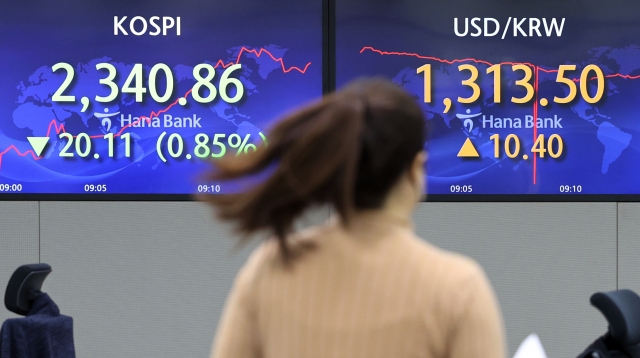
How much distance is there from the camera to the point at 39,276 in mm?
2957

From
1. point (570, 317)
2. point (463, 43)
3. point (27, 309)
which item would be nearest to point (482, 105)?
point (463, 43)

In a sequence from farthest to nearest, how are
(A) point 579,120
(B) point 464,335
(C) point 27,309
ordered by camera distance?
(A) point 579,120
(C) point 27,309
(B) point 464,335

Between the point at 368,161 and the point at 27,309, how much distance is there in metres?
2.39

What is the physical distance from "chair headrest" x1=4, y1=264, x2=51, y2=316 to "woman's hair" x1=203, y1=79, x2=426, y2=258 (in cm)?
224

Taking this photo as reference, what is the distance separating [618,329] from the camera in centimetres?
205

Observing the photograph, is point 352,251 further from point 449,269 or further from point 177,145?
point 177,145

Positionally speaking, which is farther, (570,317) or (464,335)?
(570,317)

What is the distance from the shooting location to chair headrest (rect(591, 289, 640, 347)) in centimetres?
204

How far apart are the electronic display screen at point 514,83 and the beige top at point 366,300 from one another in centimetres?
310

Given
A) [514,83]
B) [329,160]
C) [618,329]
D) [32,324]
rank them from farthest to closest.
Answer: [514,83] → [32,324] → [618,329] → [329,160]

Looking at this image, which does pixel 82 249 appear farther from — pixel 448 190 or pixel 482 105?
pixel 482 105

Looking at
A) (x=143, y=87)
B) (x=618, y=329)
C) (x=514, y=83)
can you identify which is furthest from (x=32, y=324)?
(x=514, y=83)

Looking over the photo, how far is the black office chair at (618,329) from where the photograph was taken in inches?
80.5

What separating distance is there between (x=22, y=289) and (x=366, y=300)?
90.8 inches
